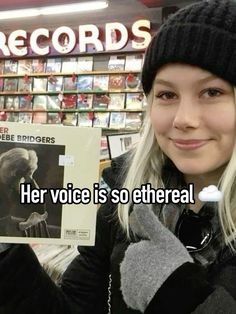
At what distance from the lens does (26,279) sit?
36.6 inches

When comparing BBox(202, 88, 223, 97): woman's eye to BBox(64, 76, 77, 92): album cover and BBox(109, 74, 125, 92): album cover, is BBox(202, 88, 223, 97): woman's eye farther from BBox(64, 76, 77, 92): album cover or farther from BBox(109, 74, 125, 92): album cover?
BBox(64, 76, 77, 92): album cover

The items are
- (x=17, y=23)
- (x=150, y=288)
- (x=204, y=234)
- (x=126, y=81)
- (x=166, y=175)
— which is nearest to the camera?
(x=150, y=288)

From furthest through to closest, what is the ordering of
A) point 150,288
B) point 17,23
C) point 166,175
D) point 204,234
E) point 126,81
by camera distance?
point 17,23 → point 126,81 → point 166,175 → point 204,234 → point 150,288

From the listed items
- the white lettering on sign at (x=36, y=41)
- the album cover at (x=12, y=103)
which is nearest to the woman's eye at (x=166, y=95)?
the white lettering on sign at (x=36, y=41)

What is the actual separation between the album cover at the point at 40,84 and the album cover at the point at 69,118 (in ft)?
1.62

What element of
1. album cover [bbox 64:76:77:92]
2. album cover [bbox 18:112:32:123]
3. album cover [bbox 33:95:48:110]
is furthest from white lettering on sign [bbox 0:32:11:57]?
album cover [bbox 64:76:77:92]

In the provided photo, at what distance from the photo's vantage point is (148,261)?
79 cm

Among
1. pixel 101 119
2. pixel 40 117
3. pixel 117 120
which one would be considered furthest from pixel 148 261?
pixel 40 117

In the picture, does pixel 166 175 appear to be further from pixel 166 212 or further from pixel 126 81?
pixel 126 81

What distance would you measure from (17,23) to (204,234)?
20.8 ft

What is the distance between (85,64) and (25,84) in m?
1.00

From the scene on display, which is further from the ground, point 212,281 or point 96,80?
point 212,281

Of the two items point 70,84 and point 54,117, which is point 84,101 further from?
point 54,117

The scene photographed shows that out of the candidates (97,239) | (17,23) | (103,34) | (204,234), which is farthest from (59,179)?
(17,23)
